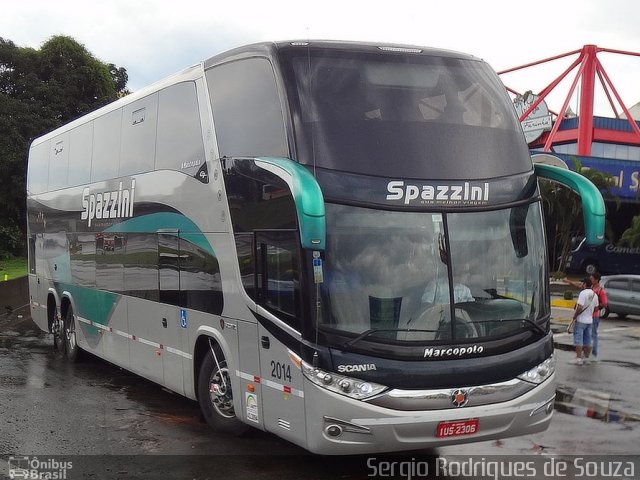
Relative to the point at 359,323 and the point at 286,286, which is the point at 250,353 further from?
the point at 359,323

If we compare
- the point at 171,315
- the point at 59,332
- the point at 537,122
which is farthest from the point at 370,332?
the point at 537,122

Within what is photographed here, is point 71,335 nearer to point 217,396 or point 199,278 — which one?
point 199,278

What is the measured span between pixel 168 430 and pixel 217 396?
952 mm

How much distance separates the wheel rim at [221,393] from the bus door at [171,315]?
881 millimetres

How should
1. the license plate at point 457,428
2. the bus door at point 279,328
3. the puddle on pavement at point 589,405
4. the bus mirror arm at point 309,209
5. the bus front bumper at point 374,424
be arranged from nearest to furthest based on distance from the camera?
the bus mirror arm at point 309,209 → the bus front bumper at point 374,424 → the license plate at point 457,428 → the bus door at point 279,328 → the puddle on pavement at point 589,405

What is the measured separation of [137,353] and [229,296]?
3.45 m

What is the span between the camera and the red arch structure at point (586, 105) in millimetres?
49531

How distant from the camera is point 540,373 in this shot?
24.1ft

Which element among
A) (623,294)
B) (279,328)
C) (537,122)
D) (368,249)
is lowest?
(623,294)

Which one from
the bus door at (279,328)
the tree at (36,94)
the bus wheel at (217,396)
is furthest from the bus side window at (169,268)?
the tree at (36,94)

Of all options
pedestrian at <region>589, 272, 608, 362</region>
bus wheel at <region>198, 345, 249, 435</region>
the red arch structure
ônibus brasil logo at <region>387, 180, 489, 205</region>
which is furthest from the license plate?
the red arch structure

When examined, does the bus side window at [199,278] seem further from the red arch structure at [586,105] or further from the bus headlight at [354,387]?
the red arch structure at [586,105]

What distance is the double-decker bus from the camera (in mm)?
6762

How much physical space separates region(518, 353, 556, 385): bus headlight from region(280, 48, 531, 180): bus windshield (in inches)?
71.1
